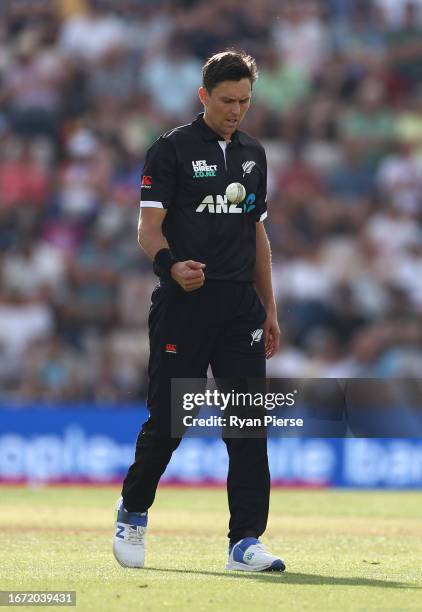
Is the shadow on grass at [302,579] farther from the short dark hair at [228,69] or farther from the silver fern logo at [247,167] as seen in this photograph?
the short dark hair at [228,69]

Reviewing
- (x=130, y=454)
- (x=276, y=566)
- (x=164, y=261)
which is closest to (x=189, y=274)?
(x=164, y=261)

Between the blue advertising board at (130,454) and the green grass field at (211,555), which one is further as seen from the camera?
the blue advertising board at (130,454)

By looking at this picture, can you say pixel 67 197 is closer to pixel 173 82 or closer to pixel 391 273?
pixel 173 82

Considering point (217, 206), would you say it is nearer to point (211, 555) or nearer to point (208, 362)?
point (208, 362)

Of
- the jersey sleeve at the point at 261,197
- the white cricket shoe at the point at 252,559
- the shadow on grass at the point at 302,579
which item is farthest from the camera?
the jersey sleeve at the point at 261,197

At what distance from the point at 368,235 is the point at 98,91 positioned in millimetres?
4166

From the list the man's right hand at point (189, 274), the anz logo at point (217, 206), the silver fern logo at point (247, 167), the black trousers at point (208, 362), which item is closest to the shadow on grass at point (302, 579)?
the black trousers at point (208, 362)

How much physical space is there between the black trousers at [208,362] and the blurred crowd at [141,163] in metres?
8.50

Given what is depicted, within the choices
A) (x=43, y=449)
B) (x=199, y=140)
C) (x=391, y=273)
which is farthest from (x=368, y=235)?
(x=199, y=140)

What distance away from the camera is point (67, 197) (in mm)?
16703

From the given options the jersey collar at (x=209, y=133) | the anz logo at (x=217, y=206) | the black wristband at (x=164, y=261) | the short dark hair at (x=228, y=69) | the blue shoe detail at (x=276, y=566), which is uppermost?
the short dark hair at (x=228, y=69)

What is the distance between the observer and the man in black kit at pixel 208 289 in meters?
6.17

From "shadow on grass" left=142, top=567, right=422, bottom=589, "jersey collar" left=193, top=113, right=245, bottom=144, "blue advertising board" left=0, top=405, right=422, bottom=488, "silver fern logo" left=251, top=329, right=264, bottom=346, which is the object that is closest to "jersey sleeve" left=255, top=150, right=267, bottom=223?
"jersey collar" left=193, top=113, right=245, bottom=144

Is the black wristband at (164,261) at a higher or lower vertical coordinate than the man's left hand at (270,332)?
higher
